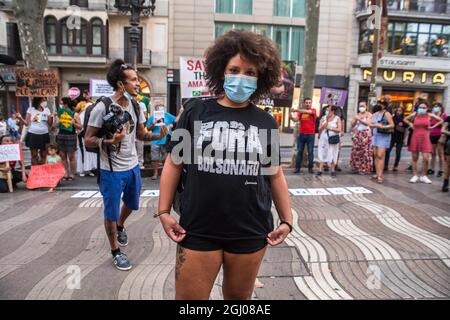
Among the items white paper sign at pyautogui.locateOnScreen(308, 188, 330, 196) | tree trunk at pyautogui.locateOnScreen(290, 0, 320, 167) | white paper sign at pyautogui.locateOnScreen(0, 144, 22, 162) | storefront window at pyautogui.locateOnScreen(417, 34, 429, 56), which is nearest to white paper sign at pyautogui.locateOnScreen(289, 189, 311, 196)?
white paper sign at pyautogui.locateOnScreen(308, 188, 330, 196)

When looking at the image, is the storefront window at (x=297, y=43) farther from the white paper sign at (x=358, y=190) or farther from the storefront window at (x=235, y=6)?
the white paper sign at (x=358, y=190)

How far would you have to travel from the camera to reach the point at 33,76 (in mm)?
8641

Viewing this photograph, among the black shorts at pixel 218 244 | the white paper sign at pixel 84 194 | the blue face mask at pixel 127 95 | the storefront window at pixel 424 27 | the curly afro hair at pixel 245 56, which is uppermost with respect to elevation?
the storefront window at pixel 424 27

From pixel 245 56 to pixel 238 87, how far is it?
0.67 ft

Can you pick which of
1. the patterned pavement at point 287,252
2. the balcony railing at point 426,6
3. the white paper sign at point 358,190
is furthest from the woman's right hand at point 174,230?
the balcony railing at point 426,6

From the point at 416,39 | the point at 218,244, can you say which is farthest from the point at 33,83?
the point at 416,39

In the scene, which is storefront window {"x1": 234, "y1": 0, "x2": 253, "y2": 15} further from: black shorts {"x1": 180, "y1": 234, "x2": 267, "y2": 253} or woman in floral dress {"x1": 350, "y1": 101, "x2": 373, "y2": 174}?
black shorts {"x1": 180, "y1": 234, "x2": 267, "y2": 253}

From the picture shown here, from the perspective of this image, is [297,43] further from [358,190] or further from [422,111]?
[358,190]

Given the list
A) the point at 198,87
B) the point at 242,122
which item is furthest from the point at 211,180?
the point at 198,87

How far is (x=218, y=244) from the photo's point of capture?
2.12 m

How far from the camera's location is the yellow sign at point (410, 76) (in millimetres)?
26344

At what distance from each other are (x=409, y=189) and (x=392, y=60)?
21.0 meters

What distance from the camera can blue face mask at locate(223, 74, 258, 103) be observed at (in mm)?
2223

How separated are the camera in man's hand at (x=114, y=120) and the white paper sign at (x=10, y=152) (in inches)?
193
